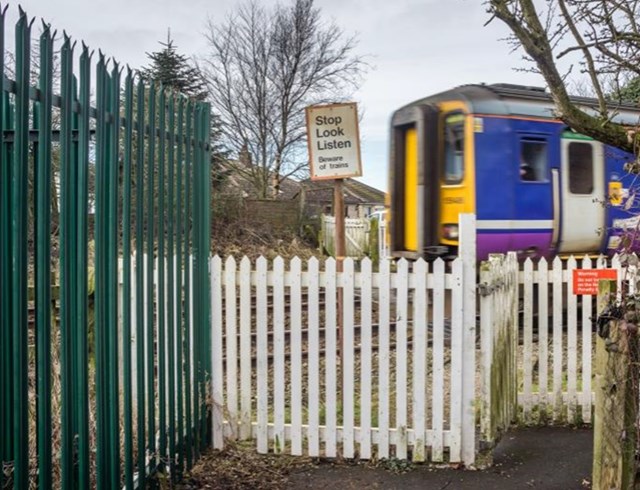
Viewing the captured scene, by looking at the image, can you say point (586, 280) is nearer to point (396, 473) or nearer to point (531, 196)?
point (396, 473)

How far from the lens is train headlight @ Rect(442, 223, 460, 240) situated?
8797mm

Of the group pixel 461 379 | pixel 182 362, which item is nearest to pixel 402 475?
pixel 461 379

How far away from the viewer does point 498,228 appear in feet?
28.0

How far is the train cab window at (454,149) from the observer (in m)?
8.57

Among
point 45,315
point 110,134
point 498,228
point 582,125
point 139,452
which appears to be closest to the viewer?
point 45,315

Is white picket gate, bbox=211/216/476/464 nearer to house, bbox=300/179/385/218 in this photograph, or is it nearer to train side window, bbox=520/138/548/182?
train side window, bbox=520/138/548/182

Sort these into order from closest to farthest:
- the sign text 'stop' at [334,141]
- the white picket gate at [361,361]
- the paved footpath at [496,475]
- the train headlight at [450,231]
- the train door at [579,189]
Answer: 1. the paved footpath at [496,475]
2. the white picket gate at [361,361]
3. the sign text 'stop' at [334,141]
4. the train headlight at [450,231]
5. the train door at [579,189]

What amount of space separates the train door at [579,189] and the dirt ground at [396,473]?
534 cm

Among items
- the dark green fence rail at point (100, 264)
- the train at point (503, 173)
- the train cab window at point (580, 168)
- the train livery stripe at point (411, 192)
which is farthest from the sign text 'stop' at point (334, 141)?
the train cab window at point (580, 168)

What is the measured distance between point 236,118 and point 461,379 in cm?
2116

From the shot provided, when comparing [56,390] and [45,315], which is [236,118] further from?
[45,315]

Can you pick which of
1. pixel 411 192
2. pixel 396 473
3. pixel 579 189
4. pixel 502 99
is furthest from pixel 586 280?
pixel 411 192

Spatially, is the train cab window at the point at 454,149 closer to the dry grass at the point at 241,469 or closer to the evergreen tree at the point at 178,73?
the dry grass at the point at 241,469

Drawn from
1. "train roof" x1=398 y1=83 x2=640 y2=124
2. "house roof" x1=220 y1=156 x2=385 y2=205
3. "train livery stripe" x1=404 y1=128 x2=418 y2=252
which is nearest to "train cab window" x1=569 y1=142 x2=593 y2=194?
"train roof" x1=398 y1=83 x2=640 y2=124
